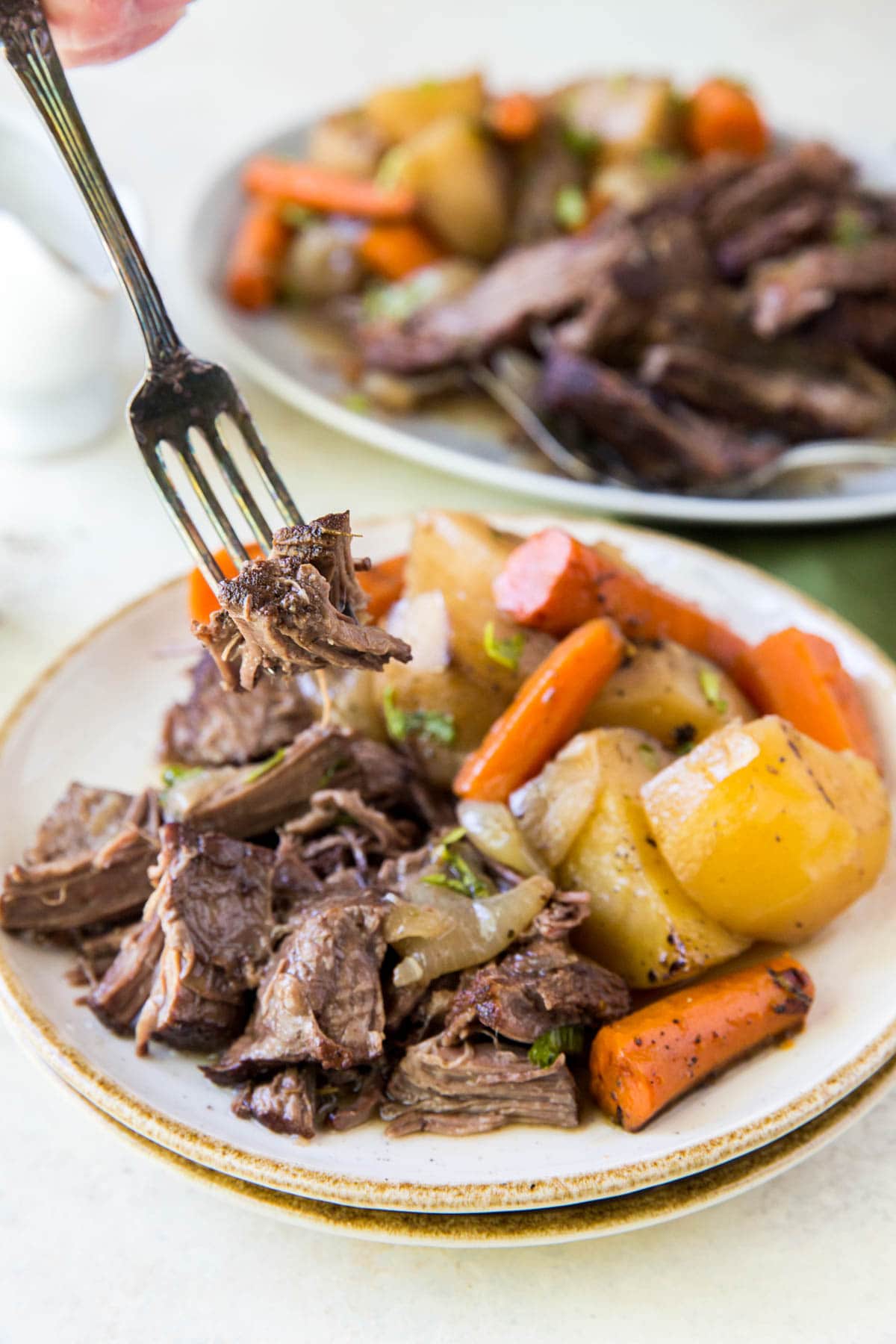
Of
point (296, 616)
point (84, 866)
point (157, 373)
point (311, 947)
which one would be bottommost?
point (311, 947)

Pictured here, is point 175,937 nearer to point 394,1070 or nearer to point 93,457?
point 394,1070

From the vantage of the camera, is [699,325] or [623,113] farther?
[623,113]

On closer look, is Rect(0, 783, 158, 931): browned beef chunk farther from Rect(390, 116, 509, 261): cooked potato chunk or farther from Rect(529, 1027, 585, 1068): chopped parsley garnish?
Rect(390, 116, 509, 261): cooked potato chunk

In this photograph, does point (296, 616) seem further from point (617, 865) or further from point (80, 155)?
point (80, 155)

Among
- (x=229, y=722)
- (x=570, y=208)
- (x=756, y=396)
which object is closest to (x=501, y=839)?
(x=229, y=722)

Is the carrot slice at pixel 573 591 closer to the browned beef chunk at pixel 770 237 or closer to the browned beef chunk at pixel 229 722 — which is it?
the browned beef chunk at pixel 229 722

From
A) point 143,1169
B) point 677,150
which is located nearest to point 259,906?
point 143,1169

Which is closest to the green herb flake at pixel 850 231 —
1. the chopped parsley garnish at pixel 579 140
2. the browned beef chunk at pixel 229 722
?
the chopped parsley garnish at pixel 579 140

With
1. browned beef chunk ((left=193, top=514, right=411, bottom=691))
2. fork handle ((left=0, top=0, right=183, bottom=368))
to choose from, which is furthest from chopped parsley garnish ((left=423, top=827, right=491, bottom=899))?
fork handle ((left=0, top=0, right=183, bottom=368))
